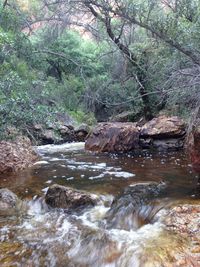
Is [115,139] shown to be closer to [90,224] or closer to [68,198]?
[68,198]

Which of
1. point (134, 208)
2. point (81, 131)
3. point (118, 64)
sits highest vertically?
point (118, 64)

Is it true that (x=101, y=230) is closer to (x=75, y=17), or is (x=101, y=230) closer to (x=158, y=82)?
(x=158, y=82)

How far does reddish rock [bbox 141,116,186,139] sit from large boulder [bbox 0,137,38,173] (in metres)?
3.62

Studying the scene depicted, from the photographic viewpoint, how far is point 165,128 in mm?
10969

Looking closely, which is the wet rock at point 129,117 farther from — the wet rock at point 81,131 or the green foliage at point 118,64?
the wet rock at point 81,131

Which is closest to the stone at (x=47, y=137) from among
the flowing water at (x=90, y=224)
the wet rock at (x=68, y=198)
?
the flowing water at (x=90, y=224)

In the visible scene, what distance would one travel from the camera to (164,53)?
10625mm

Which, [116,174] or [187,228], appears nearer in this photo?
[187,228]

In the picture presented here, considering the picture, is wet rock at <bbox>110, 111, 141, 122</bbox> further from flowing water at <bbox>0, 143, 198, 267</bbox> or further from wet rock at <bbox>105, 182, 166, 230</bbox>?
wet rock at <bbox>105, 182, 166, 230</bbox>

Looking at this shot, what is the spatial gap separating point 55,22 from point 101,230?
26.3ft

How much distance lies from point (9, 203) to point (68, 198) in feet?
3.50

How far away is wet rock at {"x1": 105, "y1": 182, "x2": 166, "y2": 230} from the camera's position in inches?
212

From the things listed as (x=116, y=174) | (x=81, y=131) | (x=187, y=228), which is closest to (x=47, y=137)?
(x=81, y=131)

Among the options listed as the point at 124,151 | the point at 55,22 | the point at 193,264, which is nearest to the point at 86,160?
the point at 124,151
